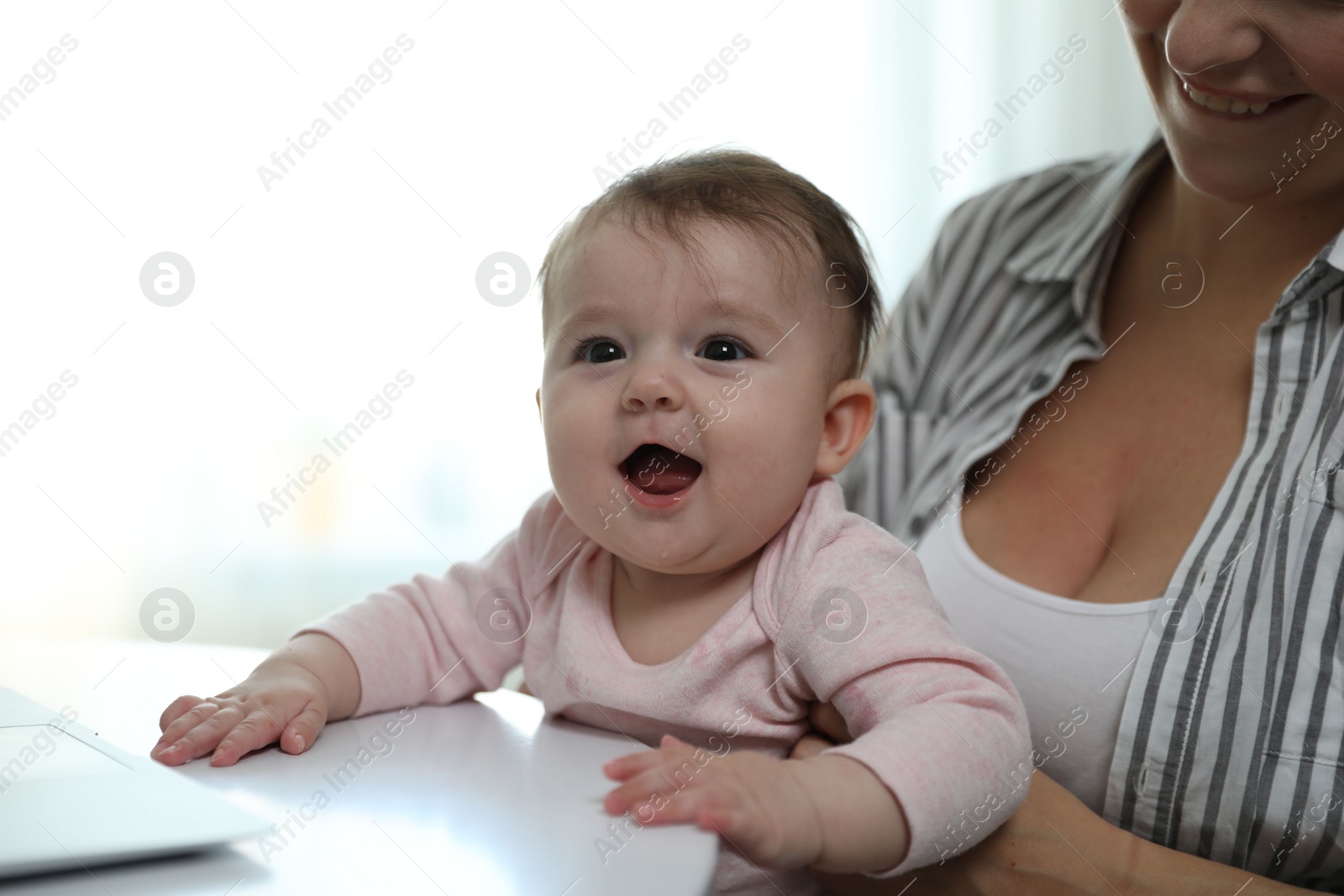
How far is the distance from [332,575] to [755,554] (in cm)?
187

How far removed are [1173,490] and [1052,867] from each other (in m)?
0.42

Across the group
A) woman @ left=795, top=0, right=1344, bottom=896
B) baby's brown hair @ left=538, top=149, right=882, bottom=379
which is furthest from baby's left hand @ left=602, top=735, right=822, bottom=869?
baby's brown hair @ left=538, top=149, right=882, bottom=379

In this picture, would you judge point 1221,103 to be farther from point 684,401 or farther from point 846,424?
point 684,401

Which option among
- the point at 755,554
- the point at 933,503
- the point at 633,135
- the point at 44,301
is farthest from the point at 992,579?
the point at 44,301

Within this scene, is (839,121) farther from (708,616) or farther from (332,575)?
(708,616)

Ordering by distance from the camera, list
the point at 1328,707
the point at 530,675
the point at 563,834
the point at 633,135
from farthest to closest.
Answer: the point at 633,135 → the point at 530,675 → the point at 1328,707 → the point at 563,834

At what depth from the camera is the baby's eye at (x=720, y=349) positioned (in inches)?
34.6

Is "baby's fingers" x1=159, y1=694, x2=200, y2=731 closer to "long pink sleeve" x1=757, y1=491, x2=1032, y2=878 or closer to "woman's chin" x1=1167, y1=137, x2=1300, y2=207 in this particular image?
"long pink sleeve" x1=757, y1=491, x2=1032, y2=878

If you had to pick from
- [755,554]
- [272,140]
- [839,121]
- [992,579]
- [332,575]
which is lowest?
[332,575]

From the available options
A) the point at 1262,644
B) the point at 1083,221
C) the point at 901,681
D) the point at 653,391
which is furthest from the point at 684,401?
the point at 1083,221

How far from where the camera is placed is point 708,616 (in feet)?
3.02

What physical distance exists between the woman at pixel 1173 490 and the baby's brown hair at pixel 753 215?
312 mm

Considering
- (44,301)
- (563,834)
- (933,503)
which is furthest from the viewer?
(44,301)

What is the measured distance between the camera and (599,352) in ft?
2.99
